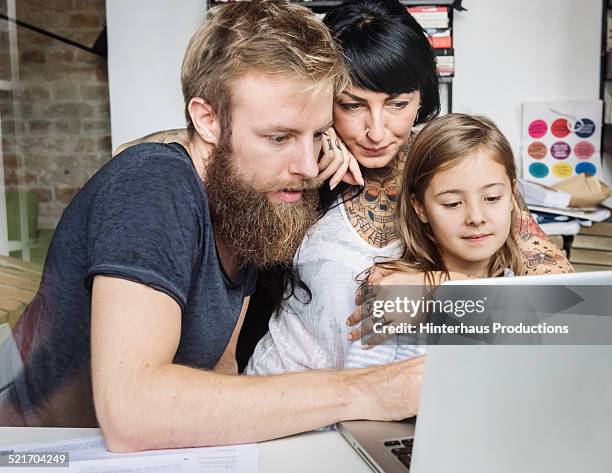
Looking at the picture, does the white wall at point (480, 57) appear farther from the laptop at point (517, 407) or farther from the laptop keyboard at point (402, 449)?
the laptop at point (517, 407)

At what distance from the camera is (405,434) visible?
0.87 m

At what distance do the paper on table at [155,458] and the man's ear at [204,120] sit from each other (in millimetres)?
528

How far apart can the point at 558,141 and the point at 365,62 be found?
2.75 ft

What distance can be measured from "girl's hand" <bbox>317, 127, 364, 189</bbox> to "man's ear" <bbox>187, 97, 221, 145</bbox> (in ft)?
0.70

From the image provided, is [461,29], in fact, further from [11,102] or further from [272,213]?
[11,102]

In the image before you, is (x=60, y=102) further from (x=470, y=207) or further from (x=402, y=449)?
(x=402, y=449)

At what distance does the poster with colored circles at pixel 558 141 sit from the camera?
6.39ft

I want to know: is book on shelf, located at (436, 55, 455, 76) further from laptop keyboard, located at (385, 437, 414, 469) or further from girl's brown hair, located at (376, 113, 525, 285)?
laptop keyboard, located at (385, 437, 414, 469)

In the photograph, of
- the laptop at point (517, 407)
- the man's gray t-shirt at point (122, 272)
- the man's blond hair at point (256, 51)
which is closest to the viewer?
the laptop at point (517, 407)

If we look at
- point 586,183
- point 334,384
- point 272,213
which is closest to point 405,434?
point 334,384

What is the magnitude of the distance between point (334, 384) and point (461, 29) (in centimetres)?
139

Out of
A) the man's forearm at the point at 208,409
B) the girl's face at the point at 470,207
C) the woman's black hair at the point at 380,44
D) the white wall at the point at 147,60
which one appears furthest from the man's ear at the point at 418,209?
the white wall at the point at 147,60

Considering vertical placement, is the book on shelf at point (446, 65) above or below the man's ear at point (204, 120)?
above

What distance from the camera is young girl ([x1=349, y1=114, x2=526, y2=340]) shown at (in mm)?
1345
